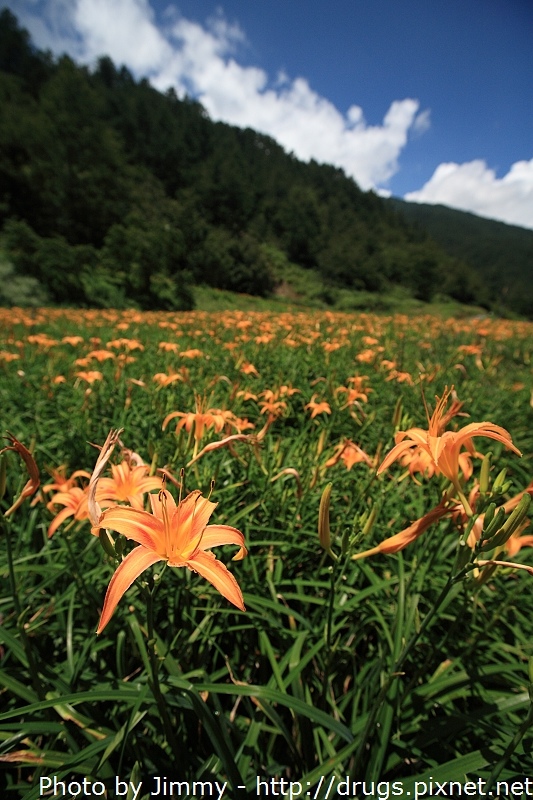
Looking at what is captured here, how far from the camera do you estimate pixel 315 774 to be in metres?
0.83

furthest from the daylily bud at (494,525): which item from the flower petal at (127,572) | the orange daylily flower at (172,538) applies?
the flower petal at (127,572)

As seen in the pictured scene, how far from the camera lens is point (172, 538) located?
2.32ft

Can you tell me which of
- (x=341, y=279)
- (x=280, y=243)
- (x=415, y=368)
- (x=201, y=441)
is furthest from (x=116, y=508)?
(x=280, y=243)

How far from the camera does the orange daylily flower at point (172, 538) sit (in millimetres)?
590

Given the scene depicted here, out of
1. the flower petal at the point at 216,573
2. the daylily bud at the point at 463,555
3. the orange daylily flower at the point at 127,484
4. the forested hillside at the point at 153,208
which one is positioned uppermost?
the forested hillside at the point at 153,208

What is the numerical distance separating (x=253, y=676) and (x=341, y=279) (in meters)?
40.7

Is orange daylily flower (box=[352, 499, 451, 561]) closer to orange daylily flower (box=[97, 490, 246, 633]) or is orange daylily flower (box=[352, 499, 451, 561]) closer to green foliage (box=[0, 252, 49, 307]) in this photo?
orange daylily flower (box=[97, 490, 246, 633])

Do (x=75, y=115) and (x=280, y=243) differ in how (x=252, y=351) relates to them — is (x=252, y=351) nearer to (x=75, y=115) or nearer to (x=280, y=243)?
(x=75, y=115)

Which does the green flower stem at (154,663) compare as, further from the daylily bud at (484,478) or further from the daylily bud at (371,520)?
the daylily bud at (484,478)

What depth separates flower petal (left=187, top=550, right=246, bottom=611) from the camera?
58cm

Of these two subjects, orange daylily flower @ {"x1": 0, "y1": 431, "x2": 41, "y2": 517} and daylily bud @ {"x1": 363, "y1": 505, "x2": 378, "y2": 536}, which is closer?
orange daylily flower @ {"x1": 0, "y1": 431, "x2": 41, "y2": 517}

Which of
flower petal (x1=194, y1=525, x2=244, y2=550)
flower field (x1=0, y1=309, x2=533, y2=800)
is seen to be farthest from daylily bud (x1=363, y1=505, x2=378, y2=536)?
flower petal (x1=194, y1=525, x2=244, y2=550)

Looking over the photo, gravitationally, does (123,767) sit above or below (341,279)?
below

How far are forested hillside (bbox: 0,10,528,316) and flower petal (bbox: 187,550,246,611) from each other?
1386 cm
